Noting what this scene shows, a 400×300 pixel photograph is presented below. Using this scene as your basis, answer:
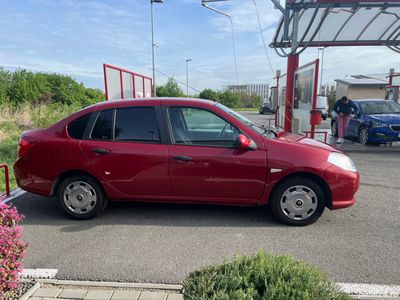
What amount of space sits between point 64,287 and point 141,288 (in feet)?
2.36

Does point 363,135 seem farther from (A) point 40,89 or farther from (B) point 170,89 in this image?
(B) point 170,89

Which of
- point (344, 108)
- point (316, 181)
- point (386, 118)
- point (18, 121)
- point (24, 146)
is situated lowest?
point (316, 181)

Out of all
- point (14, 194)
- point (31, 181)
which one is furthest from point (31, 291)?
point (14, 194)

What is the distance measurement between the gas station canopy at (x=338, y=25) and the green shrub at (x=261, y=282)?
8976 millimetres

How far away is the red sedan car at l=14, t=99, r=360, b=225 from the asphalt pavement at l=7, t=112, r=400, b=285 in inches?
12.0

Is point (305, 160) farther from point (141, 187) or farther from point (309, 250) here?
point (141, 187)

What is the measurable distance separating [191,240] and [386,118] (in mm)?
8728

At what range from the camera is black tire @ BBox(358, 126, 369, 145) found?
1005 centimetres

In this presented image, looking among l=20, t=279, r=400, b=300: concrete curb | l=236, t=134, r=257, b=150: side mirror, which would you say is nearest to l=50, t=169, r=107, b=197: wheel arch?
l=20, t=279, r=400, b=300: concrete curb

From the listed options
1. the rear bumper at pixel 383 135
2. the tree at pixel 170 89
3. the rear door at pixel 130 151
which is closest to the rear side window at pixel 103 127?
the rear door at pixel 130 151

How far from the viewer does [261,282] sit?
1830mm

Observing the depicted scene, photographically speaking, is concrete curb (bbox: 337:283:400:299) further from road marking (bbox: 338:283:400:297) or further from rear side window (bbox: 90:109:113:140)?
rear side window (bbox: 90:109:113:140)

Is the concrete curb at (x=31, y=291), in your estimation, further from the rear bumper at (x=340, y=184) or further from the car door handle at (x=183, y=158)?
the rear bumper at (x=340, y=184)

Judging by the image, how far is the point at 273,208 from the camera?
4035 mm
